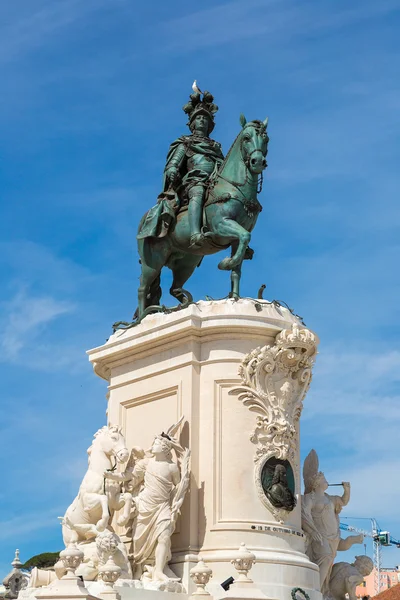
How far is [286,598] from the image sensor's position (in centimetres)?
1991

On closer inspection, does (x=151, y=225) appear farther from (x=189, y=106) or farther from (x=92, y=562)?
(x=92, y=562)

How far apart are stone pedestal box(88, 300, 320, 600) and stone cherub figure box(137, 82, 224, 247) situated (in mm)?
2200

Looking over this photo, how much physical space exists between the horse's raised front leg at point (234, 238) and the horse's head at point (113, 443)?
12.5 ft

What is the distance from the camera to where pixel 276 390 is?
21.4 metres

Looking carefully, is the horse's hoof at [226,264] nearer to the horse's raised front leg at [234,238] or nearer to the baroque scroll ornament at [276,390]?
the horse's raised front leg at [234,238]

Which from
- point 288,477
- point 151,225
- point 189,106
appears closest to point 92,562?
point 288,477

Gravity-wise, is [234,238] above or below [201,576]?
above

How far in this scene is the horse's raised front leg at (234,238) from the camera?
2222 cm

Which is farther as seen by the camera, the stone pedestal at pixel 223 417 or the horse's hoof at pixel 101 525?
the stone pedestal at pixel 223 417

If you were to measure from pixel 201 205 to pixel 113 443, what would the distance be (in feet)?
17.4


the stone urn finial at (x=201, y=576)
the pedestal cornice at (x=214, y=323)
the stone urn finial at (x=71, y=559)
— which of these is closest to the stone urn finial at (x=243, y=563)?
the stone urn finial at (x=201, y=576)

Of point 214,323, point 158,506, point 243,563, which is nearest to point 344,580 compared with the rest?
point 158,506

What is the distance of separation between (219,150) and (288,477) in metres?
7.42

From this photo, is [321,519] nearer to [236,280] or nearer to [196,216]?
[236,280]
